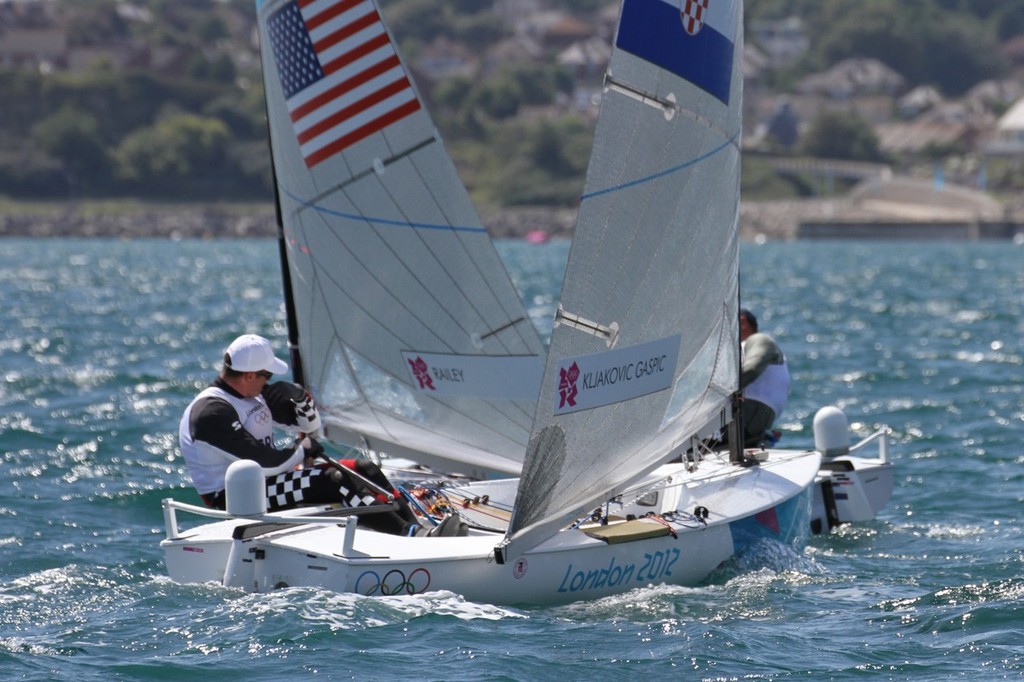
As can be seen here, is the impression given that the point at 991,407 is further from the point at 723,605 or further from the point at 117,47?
the point at 117,47

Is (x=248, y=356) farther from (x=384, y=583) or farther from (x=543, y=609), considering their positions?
(x=543, y=609)

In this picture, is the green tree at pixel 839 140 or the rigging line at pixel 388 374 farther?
the green tree at pixel 839 140

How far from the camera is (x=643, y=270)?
7.80 meters

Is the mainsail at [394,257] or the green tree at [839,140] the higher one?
the green tree at [839,140]

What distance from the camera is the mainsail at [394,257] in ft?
32.1

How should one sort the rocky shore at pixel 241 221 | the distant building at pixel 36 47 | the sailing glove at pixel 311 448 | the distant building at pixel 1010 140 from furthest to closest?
the distant building at pixel 36 47 → the distant building at pixel 1010 140 → the rocky shore at pixel 241 221 → the sailing glove at pixel 311 448

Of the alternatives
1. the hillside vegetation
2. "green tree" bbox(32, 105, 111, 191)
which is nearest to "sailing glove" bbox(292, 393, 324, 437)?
the hillside vegetation

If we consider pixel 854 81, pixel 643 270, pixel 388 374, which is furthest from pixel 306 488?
pixel 854 81

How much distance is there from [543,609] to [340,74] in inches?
146

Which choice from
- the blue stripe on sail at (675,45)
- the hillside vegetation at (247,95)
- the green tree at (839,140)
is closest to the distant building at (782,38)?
the hillside vegetation at (247,95)

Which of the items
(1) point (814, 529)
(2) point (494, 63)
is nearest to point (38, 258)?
(1) point (814, 529)

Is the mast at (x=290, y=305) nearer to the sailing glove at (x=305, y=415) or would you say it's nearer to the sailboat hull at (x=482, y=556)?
the sailing glove at (x=305, y=415)

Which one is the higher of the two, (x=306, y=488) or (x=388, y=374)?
(x=388, y=374)

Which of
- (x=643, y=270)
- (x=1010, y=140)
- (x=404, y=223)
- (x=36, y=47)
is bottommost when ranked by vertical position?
(x=643, y=270)
